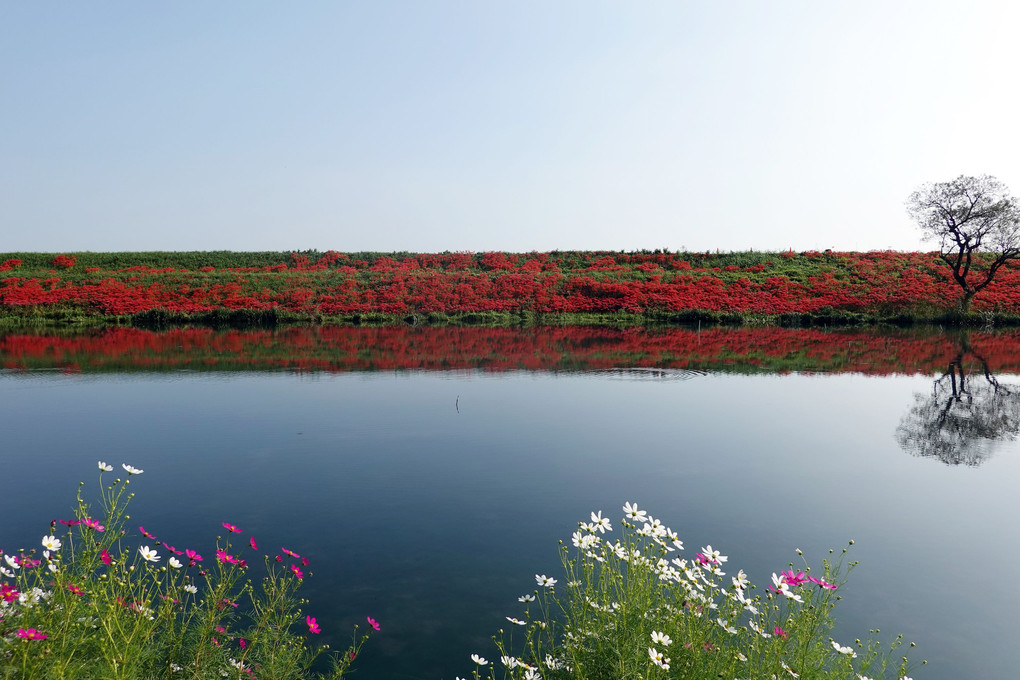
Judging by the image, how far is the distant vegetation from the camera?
39.9 meters

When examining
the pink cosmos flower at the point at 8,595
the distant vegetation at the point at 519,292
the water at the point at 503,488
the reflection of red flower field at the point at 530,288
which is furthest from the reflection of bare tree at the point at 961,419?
the reflection of red flower field at the point at 530,288

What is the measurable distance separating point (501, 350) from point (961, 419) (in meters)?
15.4

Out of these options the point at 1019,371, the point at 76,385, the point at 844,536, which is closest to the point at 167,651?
the point at 844,536

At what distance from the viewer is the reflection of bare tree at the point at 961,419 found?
11.1 m

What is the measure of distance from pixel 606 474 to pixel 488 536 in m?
2.87

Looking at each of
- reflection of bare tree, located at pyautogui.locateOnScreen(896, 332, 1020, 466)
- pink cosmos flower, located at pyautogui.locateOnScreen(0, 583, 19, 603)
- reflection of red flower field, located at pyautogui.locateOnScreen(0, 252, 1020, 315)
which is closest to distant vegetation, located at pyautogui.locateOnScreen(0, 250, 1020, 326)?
reflection of red flower field, located at pyautogui.locateOnScreen(0, 252, 1020, 315)

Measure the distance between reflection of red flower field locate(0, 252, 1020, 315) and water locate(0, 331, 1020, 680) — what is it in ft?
89.1

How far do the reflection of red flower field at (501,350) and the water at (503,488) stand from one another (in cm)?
486

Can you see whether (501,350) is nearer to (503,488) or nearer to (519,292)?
(503,488)

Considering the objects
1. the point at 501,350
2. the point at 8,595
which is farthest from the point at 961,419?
the point at 8,595

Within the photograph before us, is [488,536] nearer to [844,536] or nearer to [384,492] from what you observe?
[384,492]

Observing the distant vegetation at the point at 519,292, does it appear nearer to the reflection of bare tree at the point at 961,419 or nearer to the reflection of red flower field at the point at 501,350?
the reflection of red flower field at the point at 501,350

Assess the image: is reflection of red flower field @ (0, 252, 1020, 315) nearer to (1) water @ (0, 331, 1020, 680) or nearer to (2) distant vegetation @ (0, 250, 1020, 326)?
(2) distant vegetation @ (0, 250, 1020, 326)

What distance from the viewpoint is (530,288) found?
154ft
